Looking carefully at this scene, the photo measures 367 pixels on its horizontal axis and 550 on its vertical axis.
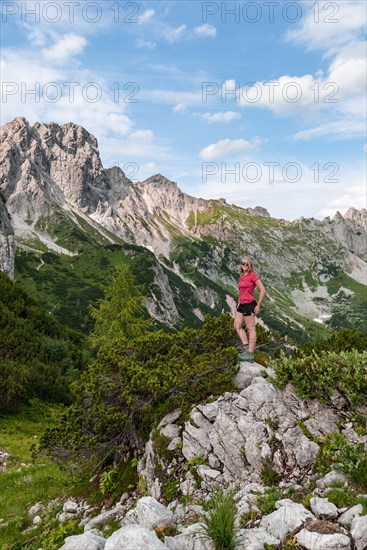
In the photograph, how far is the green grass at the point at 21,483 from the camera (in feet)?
35.7

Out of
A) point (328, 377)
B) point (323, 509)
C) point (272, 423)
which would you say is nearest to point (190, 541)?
point (323, 509)

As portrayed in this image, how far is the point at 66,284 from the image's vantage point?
581 ft

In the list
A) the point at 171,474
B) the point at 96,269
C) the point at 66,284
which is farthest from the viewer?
the point at 96,269

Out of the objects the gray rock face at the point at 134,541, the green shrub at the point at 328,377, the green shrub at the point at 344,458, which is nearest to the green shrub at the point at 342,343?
the green shrub at the point at 328,377

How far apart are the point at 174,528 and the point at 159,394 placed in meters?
4.05

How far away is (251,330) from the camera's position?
12.8 meters

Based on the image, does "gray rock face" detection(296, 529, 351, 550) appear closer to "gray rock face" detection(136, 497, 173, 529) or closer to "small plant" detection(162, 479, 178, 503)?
"gray rock face" detection(136, 497, 173, 529)

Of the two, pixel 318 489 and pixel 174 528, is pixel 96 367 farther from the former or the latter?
pixel 318 489

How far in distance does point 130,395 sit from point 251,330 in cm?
448

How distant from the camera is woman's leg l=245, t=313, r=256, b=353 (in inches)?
493

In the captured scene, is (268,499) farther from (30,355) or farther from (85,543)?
(30,355)

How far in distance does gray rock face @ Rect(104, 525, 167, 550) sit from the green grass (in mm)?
4911

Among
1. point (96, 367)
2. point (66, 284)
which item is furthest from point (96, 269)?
point (96, 367)

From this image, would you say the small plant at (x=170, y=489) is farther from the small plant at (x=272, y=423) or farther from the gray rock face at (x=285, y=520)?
the gray rock face at (x=285, y=520)
